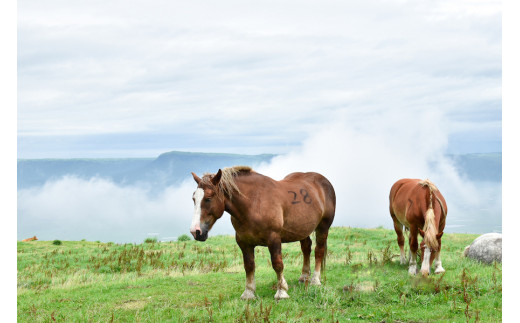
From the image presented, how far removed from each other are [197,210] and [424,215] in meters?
5.87

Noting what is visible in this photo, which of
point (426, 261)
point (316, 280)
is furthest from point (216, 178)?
point (426, 261)

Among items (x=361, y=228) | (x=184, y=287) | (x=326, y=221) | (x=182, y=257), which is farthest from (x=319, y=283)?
(x=361, y=228)

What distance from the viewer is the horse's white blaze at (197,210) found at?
878 centimetres

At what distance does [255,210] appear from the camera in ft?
31.6

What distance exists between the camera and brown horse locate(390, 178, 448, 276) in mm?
10578

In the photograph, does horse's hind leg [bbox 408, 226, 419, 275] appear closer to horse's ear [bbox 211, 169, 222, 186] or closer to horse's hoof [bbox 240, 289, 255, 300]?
horse's hoof [bbox 240, 289, 255, 300]

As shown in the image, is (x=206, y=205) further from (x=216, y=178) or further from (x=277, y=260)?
(x=277, y=260)

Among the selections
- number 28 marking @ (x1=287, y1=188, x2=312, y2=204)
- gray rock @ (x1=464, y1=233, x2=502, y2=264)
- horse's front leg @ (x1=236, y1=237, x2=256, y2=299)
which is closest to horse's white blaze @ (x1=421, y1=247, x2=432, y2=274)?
number 28 marking @ (x1=287, y1=188, x2=312, y2=204)

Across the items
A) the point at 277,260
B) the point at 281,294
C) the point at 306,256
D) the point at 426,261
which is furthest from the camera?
the point at 306,256

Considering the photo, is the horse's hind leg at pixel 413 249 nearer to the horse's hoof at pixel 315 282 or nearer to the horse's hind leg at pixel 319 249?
the horse's hind leg at pixel 319 249

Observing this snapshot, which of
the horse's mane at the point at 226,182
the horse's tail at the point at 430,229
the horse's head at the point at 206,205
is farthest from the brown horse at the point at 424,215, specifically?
the horse's head at the point at 206,205

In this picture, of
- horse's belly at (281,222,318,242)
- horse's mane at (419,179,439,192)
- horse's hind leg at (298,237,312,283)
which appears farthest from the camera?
horse's mane at (419,179,439,192)

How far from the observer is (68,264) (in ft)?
58.6

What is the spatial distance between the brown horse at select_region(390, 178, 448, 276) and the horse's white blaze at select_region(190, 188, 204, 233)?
17.3 feet
